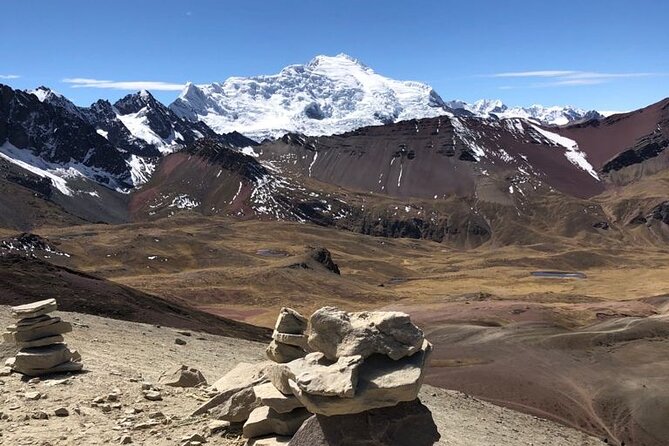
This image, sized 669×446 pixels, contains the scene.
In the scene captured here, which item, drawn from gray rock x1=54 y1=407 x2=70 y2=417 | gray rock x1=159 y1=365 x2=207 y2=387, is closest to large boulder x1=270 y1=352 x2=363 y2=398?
gray rock x1=54 y1=407 x2=70 y2=417

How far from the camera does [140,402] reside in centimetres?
1872

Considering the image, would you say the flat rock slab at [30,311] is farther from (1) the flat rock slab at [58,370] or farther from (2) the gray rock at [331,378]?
(2) the gray rock at [331,378]

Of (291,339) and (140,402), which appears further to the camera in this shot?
(140,402)

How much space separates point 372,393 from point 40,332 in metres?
13.0

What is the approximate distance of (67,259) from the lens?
135625 mm

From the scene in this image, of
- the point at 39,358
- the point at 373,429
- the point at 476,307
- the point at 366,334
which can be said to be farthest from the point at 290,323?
the point at 476,307

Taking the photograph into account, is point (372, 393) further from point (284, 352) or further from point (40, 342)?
point (40, 342)

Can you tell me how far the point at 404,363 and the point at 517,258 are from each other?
191 metres

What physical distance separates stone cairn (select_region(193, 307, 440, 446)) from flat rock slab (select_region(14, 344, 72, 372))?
8541 mm

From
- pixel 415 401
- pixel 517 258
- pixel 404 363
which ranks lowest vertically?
pixel 517 258

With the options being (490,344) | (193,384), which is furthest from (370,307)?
(193,384)

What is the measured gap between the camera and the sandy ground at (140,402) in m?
16.3

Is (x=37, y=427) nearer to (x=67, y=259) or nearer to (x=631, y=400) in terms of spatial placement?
(x=631, y=400)

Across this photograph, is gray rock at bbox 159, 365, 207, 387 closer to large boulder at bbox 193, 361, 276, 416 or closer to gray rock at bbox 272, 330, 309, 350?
large boulder at bbox 193, 361, 276, 416
